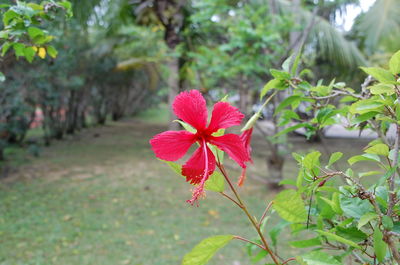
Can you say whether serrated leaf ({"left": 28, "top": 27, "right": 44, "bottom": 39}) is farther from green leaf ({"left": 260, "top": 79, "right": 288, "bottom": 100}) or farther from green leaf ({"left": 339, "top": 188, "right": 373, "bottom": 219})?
green leaf ({"left": 339, "top": 188, "right": 373, "bottom": 219})

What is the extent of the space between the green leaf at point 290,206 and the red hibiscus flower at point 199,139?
0.14 meters

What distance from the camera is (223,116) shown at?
0.54m

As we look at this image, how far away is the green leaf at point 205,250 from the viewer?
1.83ft

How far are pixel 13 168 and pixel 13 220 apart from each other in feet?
7.58

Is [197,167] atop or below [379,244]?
atop

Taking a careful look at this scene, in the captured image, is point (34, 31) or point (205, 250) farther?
point (34, 31)

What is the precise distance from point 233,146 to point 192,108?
8 cm

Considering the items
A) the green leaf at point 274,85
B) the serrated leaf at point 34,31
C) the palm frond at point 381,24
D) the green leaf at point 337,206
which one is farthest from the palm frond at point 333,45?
the green leaf at point 337,206

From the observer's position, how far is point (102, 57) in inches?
376

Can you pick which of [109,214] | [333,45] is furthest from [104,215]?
[333,45]

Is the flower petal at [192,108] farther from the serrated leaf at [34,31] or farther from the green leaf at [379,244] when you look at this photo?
the serrated leaf at [34,31]

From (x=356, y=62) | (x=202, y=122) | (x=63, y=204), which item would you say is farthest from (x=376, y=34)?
(x=202, y=122)

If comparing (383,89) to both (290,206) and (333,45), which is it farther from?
(333,45)

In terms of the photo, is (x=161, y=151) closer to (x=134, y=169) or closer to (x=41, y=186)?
(x=41, y=186)
